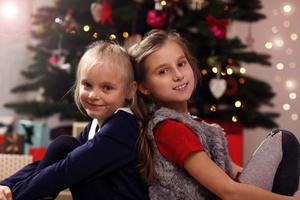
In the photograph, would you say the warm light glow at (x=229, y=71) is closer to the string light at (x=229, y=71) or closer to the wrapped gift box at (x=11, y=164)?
the string light at (x=229, y=71)

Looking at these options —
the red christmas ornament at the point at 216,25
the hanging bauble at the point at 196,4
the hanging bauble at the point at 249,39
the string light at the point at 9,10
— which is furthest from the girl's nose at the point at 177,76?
the string light at the point at 9,10

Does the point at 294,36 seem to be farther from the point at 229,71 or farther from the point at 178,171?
the point at 178,171

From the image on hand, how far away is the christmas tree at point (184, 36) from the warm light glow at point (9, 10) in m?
0.66

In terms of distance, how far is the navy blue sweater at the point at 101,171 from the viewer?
1.20 m

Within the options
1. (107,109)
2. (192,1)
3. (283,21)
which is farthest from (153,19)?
(107,109)

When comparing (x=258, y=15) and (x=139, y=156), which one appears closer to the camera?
(x=139, y=156)

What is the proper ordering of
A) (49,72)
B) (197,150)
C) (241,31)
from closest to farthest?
(197,150), (49,72), (241,31)

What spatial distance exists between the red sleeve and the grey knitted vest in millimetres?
17

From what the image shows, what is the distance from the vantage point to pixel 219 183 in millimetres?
1172

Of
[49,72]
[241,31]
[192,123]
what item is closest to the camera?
[192,123]

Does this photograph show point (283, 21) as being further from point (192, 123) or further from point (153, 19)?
point (192, 123)

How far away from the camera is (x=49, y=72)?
2881 mm

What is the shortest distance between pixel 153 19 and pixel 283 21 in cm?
121

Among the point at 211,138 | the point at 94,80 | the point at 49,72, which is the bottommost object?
the point at 49,72
